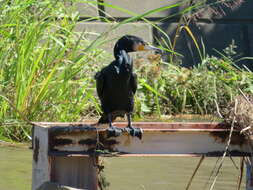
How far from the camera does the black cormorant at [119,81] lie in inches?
136

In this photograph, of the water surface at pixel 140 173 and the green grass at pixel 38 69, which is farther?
the green grass at pixel 38 69

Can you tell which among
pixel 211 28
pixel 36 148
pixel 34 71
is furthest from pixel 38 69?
pixel 211 28

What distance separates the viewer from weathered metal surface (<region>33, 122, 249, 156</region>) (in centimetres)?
315

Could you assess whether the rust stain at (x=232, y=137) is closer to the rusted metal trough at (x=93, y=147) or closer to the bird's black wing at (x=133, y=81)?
the rusted metal trough at (x=93, y=147)

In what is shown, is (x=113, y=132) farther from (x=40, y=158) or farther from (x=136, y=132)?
(x=40, y=158)

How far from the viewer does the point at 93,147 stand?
316 centimetres

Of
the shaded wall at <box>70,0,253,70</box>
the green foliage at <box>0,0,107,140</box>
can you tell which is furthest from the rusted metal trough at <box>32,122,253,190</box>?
the shaded wall at <box>70,0,253,70</box>

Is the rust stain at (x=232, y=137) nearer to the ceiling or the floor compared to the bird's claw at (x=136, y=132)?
nearer to the floor

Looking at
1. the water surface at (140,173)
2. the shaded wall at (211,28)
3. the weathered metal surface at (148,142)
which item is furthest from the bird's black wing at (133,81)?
the shaded wall at (211,28)

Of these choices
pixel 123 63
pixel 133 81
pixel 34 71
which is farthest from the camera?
pixel 34 71

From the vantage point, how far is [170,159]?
5.20 m

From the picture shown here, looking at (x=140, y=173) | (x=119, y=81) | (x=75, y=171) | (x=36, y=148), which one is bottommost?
(x=140, y=173)

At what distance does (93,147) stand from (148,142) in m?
0.26

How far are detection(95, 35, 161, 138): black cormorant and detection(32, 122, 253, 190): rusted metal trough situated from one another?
0.23 m
